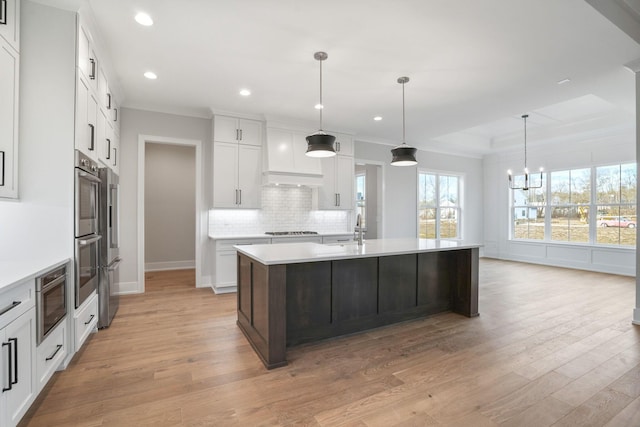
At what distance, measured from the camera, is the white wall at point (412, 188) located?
695 centimetres

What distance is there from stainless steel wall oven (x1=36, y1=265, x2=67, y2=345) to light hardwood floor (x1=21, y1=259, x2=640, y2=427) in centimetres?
47

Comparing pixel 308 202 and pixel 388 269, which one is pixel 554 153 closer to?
pixel 308 202

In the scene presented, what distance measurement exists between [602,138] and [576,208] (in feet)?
5.07

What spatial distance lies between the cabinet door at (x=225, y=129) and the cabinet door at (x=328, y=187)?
1.68 meters

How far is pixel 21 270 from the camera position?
1.92m

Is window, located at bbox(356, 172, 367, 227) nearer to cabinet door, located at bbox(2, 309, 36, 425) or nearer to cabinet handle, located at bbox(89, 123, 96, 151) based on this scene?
cabinet handle, located at bbox(89, 123, 96, 151)

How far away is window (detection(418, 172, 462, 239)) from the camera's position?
7816 mm

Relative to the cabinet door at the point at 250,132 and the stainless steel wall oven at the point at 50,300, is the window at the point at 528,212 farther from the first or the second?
the stainless steel wall oven at the point at 50,300

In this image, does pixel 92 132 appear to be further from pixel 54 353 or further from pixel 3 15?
pixel 54 353

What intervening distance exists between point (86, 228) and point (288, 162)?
315cm

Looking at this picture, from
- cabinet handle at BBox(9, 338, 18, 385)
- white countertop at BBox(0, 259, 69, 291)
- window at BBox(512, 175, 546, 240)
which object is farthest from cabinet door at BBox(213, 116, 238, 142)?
window at BBox(512, 175, 546, 240)

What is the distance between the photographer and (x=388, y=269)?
3365mm

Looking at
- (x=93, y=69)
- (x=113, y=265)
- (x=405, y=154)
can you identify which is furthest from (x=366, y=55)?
(x=113, y=265)

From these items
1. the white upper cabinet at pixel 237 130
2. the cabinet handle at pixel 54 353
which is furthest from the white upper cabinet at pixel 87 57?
the cabinet handle at pixel 54 353
